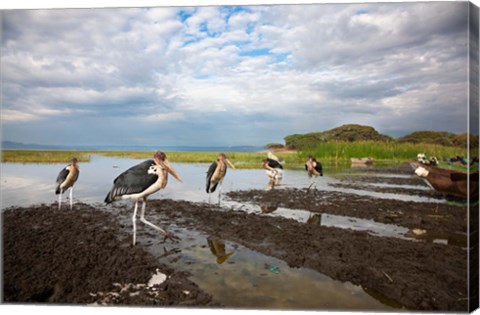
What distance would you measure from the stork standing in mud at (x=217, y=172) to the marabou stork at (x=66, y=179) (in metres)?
1.65

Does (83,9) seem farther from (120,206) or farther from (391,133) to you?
(391,133)

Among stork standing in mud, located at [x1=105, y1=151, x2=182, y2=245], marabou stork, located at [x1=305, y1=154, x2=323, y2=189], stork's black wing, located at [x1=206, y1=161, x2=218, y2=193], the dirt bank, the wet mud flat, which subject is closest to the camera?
the dirt bank

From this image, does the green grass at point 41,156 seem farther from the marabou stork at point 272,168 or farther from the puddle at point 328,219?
the marabou stork at point 272,168

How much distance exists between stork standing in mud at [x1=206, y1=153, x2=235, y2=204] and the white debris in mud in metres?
1.48

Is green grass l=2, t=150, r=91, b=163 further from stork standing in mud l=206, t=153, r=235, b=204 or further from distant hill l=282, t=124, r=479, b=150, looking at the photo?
distant hill l=282, t=124, r=479, b=150

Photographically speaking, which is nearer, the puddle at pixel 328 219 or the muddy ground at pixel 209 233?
the muddy ground at pixel 209 233

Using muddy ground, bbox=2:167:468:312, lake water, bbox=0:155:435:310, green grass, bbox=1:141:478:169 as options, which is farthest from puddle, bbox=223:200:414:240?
green grass, bbox=1:141:478:169

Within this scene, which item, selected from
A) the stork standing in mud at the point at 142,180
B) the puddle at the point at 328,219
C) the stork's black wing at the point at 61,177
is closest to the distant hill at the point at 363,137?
the puddle at the point at 328,219

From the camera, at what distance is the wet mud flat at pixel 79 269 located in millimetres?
3166

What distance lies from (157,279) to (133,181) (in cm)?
118

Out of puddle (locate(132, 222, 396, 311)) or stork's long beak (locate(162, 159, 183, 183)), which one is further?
stork's long beak (locate(162, 159, 183, 183))

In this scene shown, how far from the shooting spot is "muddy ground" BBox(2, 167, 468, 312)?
10.1ft

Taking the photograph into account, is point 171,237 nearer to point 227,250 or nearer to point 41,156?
point 227,250

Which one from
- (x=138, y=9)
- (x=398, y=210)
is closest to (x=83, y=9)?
(x=138, y=9)
